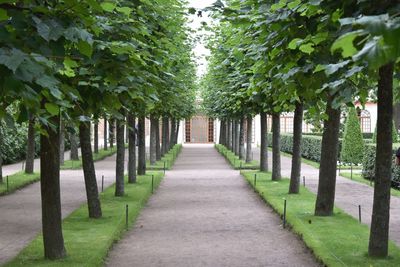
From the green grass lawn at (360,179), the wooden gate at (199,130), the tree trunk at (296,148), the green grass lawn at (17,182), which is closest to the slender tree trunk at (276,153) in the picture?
the green grass lawn at (360,179)

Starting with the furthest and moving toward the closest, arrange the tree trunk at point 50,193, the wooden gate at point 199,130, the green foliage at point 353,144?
the wooden gate at point 199,130 → the green foliage at point 353,144 → the tree trunk at point 50,193

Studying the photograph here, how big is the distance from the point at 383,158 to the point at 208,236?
13.0 feet

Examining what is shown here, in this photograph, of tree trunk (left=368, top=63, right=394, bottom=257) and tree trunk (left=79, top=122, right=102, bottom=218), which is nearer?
tree trunk (left=368, top=63, right=394, bottom=257)

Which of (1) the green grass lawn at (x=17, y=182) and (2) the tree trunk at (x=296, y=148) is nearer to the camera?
(2) the tree trunk at (x=296, y=148)

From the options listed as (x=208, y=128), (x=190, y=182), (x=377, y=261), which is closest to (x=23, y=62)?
(x=377, y=261)

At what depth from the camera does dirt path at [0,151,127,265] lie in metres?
9.86

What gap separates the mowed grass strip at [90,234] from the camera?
8.14 metres

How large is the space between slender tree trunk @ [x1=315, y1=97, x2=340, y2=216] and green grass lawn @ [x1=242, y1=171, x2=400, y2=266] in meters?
0.37

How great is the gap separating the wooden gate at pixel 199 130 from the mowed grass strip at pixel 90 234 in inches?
2140

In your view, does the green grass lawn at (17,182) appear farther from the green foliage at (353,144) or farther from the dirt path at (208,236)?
the green foliage at (353,144)

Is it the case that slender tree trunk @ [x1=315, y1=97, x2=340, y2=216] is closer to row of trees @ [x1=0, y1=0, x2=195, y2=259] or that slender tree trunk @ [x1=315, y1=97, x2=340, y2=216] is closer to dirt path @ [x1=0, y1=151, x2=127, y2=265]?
row of trees @ [x1=0, y1=0, x2=195, y2=259]

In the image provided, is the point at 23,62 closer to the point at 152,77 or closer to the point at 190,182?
the point at 152,77

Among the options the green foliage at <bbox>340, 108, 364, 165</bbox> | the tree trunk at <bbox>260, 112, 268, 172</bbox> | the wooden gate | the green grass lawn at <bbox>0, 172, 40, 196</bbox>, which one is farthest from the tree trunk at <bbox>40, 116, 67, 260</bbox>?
Result: the wooden gate

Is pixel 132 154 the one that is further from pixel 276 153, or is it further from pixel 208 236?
pixel 208 236
